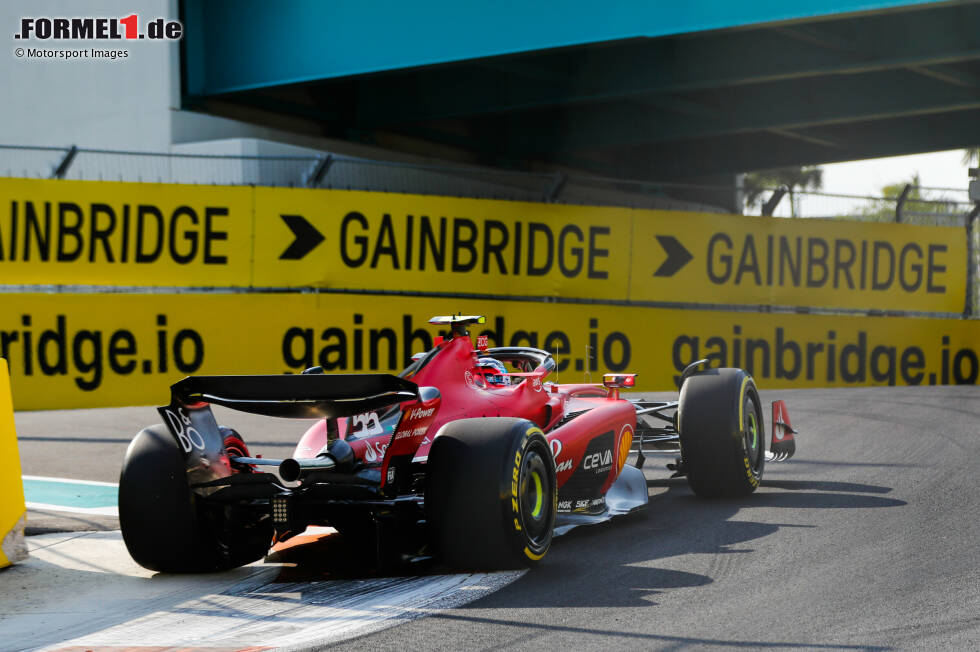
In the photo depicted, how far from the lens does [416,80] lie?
22734mm

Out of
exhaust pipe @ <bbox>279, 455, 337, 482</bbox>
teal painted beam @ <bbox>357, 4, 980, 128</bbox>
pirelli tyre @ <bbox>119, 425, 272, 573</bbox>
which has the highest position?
teal painted beam @ <bbox>357, 4, 980, 128</bbox>

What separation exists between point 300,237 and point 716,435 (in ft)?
26.8

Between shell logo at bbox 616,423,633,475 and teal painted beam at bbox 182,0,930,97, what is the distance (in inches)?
362

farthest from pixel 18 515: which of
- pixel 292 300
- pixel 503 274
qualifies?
pixel 503 274

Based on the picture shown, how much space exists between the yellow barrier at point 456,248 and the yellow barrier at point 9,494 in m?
7.89

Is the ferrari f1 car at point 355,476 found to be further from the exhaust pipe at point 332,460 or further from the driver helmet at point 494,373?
the driver helmet at point 494,373

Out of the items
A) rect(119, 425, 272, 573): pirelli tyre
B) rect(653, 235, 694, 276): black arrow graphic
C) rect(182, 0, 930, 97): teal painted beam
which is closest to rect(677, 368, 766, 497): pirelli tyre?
rect(119, 425, 272, 573): pirelli tyre

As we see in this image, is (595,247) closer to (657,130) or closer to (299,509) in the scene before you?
(657,130)

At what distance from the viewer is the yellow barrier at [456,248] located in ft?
46.7

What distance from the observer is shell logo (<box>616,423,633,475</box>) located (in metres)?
7.72

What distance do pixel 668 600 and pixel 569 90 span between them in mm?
17294

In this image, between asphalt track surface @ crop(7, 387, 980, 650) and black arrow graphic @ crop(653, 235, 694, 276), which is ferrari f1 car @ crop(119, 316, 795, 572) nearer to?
asphalt track surface @ crop(7, 387, 980, 650)

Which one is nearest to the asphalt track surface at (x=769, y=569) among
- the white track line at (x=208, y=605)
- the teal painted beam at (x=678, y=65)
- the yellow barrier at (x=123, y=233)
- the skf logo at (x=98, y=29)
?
the white track line at (x=208, y=605)

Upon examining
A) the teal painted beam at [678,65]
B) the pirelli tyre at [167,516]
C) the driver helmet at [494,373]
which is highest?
the teal painted beam at [678,65]
